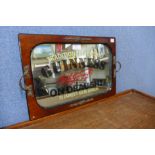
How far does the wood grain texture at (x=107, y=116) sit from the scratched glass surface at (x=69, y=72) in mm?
75

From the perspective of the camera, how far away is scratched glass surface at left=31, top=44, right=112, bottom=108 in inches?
29.6

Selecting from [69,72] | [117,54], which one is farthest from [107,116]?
[117,54]

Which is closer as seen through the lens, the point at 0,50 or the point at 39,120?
the point at 0,50

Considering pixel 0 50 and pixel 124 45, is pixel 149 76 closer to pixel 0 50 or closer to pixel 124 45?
pixel 124 45

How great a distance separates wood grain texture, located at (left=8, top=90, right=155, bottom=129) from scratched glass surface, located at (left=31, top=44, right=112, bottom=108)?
0.25 feet

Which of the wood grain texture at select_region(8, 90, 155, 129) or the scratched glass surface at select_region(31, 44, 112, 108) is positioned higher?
the scratched glass surface at select_region(31, 44, 112, 108)

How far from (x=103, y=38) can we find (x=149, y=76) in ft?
2.42

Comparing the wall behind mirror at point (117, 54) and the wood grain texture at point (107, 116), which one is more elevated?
the wall behind mirror at point (117, 54)

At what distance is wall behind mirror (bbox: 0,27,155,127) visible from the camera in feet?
2.15

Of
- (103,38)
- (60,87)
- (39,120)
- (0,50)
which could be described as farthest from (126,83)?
(0,50)

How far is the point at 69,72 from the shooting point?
2.77 feet

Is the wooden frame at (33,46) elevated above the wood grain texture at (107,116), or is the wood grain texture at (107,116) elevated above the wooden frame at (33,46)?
the wooden frame at (33,46)

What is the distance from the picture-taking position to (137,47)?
117 centimetres

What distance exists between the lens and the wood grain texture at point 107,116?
0.72 meters
